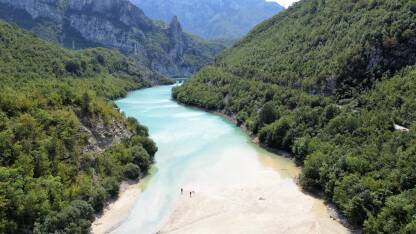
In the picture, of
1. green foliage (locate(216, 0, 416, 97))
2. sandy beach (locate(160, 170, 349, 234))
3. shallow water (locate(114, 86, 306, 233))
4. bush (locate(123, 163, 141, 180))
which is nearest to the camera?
sandy beach (locate(160, 170, 349, 234))

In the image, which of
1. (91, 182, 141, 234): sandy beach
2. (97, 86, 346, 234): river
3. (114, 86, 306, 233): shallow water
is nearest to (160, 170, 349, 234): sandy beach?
(97, 86, 346, 234): river

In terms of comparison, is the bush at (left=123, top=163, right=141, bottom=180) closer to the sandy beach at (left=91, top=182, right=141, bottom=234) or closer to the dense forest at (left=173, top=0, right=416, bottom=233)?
the sandy beach at (left=91, top=182, right=141, bottom=234)

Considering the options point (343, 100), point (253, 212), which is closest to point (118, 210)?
point (253, 212)

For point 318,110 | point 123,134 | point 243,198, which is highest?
point 318,110

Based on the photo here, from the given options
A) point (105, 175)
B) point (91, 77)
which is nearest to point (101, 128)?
point (105, 175)

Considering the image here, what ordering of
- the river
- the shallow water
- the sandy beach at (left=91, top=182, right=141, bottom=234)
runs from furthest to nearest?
the shallow water < the river < the sandy beach at (left=91, top=182, right=141, bottom=234)

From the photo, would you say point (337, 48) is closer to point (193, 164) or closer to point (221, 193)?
point (193, 164)

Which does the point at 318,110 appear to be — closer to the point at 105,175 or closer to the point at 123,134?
the point at 123,134
